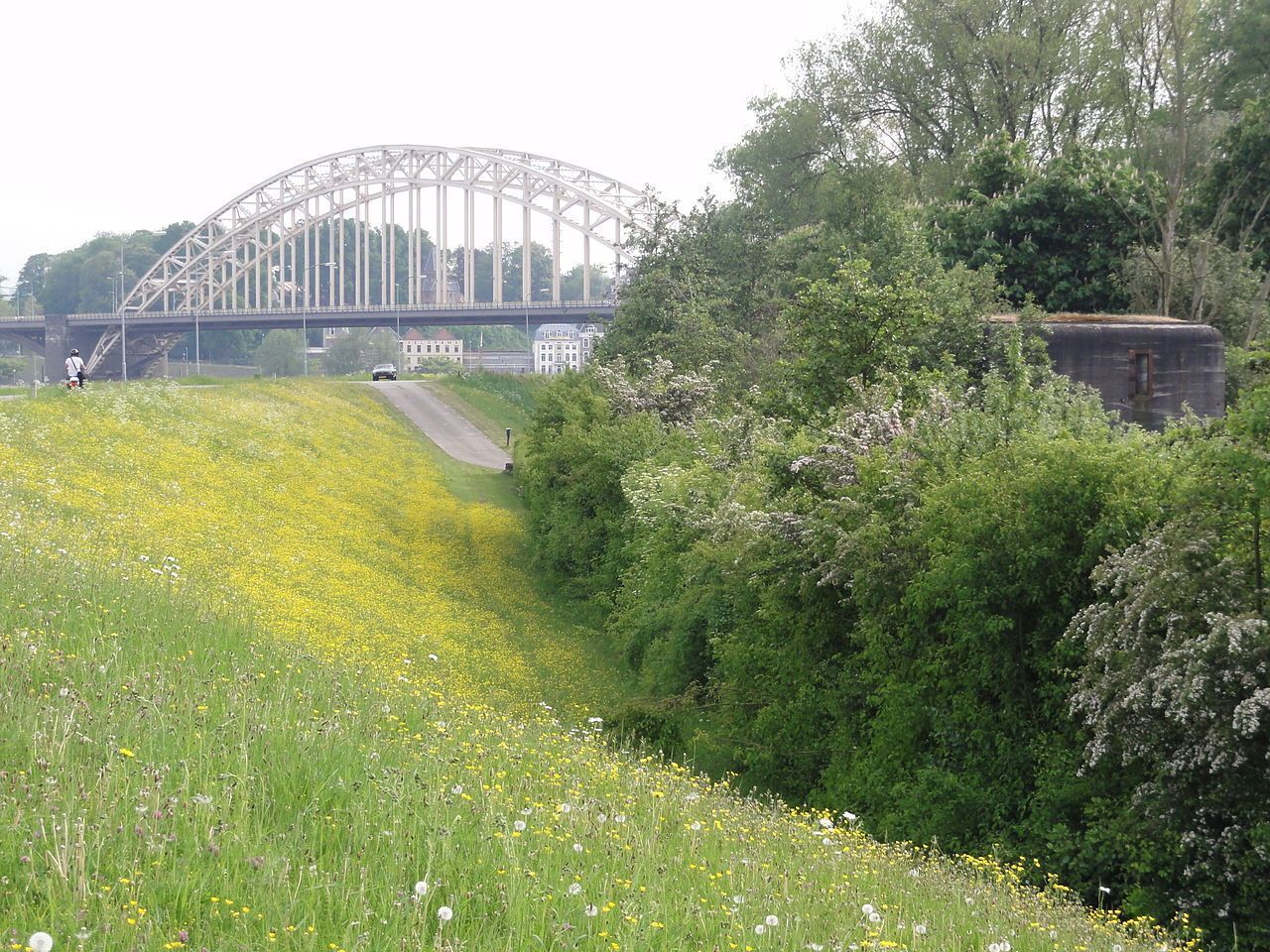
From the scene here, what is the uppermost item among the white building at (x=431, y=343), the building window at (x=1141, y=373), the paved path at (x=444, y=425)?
the white building at (x=431, y=343)

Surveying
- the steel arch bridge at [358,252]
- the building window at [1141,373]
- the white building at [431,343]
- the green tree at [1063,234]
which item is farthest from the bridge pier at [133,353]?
the building window at [1141,373]

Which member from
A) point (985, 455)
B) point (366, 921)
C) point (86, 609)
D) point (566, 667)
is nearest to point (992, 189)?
point (566, 667)

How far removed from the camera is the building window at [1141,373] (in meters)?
27.8

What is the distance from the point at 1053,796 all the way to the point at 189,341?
13139cm

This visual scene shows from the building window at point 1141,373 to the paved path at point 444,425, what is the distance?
29.3m

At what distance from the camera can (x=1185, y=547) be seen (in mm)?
10656

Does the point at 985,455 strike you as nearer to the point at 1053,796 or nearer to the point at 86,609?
the point at 1053,796

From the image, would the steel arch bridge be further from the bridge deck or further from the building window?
the building window

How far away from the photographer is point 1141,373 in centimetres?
2789

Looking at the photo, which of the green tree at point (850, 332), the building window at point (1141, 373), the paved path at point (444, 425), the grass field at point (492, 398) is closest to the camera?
the green tree at point (850, 332)

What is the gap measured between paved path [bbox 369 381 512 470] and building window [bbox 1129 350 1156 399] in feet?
96.2

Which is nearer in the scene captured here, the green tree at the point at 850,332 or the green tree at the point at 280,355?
the green tree at the point at 850,332

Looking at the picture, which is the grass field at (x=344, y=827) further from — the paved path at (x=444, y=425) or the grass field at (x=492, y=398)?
the grass field at (x=492, y=398)

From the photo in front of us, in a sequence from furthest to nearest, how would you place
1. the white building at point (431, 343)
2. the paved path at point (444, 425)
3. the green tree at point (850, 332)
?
the white building at point (431, 343)
the paved path at point (444, 425)
the green tree at point (850, 332)
